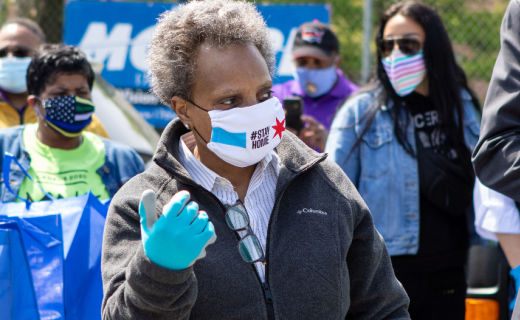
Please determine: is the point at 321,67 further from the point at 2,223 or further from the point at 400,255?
the point at 2,223

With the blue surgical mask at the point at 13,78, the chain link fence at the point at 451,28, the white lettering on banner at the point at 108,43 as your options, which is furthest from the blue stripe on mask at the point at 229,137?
the white lettering on banner at the point at 108,43

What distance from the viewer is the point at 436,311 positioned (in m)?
3.69

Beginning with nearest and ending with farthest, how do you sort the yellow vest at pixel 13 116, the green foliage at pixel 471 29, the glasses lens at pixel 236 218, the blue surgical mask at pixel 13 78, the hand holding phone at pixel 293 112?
the glasses lens at pixel 236 218 < the hand holding phone at pixel 293 112 < the yellow vest at pixel 13 116 < the blue surgical mask at pixel 13 78 < the green foliage at pixel 471 29

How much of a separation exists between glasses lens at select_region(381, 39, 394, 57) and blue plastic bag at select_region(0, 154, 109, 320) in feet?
6.62

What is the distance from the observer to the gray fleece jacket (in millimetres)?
1914

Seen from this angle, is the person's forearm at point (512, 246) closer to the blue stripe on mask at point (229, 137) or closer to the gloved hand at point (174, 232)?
the blue stripe on mask at point (229, 137)

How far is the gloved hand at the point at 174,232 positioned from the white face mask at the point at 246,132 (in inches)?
→ 18.2

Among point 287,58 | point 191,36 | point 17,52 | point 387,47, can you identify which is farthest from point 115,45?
point 191,36

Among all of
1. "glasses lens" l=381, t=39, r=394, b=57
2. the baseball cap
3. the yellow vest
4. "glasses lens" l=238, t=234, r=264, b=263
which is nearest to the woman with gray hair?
"glasses lens" l=238, t=234, r=264, b=263

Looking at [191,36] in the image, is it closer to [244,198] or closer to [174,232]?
[244,198]

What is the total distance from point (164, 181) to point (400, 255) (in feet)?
6.48

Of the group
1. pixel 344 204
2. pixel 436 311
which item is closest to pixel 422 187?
pixel 436 311

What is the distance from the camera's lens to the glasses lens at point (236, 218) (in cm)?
204

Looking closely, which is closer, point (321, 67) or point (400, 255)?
point (400, 255)
